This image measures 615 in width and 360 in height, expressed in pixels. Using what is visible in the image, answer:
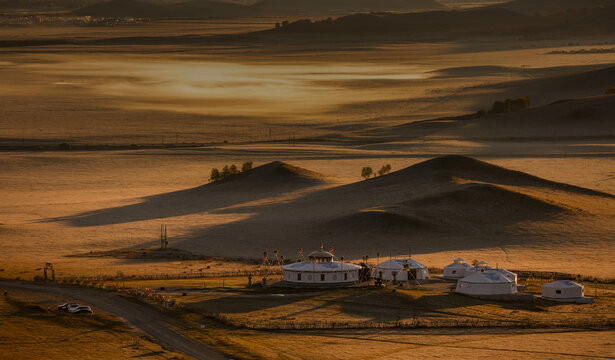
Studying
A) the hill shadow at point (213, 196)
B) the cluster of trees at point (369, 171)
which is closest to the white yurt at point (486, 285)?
the hill shadow at point (213, 196)

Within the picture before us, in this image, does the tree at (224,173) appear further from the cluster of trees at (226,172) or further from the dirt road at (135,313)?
the dirt road at (135,313)

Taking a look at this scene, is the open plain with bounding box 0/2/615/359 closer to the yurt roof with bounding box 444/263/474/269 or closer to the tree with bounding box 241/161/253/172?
the tree with bounding box 241/161/253/172

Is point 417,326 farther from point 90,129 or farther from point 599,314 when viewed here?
point 90,129

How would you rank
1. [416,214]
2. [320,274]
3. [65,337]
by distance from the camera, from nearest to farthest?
[65,337] → [320,274] → [416,214]

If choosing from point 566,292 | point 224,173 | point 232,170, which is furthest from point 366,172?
point 566,292

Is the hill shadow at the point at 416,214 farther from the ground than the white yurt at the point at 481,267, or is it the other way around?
the hill shadow at the point at 416,214

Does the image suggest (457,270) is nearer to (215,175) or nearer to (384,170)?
(384,170)

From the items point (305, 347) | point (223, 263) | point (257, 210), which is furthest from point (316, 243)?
point (305, 347)

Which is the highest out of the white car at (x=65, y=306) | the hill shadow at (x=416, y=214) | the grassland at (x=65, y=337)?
the hill shadow at (x=416, y=214)
